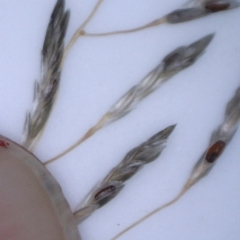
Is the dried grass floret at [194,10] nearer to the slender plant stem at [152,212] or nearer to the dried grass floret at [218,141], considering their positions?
the dried grass floret at [218,141]

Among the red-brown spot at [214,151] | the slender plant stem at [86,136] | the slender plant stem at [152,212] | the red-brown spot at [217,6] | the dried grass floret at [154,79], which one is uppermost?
the red-brown spot at [217,6]

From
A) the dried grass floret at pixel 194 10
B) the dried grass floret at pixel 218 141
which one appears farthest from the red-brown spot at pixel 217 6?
the dried grass floret at pixel 218 141

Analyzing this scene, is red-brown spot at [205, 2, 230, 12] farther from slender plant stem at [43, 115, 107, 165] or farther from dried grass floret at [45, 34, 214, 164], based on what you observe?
slender plant stem at [43, 115, 107, 165]

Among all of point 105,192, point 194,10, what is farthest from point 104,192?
point 194,10

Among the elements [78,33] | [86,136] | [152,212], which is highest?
[78,33]

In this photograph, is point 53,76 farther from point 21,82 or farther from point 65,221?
point 65,221

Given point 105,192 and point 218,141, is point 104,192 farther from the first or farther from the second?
point 218,141

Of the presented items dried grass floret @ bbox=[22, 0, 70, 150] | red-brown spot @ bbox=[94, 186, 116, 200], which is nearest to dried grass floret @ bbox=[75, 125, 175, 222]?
red-brown spot @ bbox=[94, 186, 116, 200]
